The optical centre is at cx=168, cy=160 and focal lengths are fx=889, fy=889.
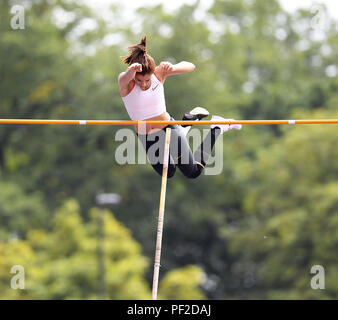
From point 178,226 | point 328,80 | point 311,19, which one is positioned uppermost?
point 311,19

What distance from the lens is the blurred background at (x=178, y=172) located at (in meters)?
26.5

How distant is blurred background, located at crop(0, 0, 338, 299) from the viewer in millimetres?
26469

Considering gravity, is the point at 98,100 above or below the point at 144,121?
above

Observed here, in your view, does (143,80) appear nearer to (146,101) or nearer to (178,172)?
(146,101)

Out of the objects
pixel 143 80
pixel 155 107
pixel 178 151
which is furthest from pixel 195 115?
pixel 143 80

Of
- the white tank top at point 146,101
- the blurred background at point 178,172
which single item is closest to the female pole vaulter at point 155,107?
the white tank top at point 146,101

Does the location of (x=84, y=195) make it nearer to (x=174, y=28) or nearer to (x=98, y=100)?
(x=98, y=100)

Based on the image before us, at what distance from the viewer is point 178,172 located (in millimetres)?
30969

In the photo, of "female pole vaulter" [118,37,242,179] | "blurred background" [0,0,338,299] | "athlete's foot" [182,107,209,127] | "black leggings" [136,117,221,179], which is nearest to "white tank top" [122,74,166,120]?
"female pole vaulter" [118,37,242,179]

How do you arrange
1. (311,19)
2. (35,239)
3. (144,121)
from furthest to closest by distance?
(311,19) → (35,239) → (144,121)

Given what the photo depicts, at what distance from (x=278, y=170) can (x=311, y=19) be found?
11519 mm

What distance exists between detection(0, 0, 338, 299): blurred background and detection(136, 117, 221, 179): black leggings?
1479 cm

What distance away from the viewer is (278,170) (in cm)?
2803
